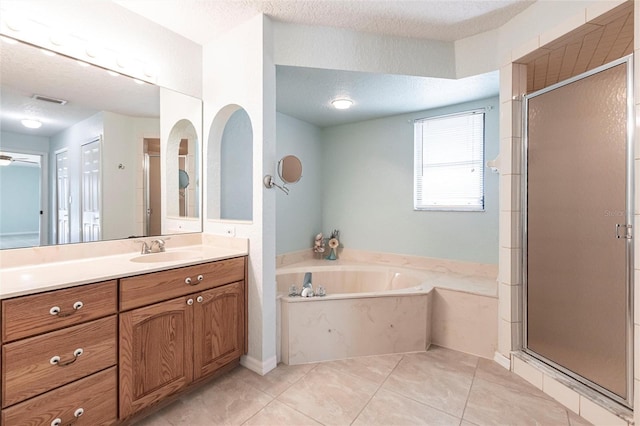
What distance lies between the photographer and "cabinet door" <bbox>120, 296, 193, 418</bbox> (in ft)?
4.69

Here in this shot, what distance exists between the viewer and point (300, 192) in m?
3.43

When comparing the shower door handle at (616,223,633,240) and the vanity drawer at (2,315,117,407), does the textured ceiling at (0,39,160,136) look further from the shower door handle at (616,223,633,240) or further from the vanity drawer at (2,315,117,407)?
the shower door handle at (616,223,633,240)

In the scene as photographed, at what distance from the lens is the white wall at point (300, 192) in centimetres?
319

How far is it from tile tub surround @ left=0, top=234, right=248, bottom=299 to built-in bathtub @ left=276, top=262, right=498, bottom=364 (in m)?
0.70

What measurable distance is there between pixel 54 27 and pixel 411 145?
2.94 m

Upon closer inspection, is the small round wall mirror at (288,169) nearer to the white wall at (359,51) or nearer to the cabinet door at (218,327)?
the white wall at (359,51)

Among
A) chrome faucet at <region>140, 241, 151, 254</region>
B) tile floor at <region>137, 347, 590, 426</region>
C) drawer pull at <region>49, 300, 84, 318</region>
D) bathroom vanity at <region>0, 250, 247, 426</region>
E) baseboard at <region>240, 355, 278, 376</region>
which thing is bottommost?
tile floor at <region>137, 347, 590, 426</region>

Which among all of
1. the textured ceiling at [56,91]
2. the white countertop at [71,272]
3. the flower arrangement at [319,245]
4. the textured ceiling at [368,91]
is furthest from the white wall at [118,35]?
the flower arrangement at [319,245]

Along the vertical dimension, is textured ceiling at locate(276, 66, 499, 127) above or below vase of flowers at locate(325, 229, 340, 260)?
above

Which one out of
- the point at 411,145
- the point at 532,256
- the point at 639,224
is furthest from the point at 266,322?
the point at 411,145

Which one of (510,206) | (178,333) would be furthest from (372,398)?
(510,206)

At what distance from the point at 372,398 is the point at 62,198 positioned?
2.20 m

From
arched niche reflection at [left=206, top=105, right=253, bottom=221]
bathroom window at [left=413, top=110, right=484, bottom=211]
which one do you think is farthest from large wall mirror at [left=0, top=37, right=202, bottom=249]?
bathroom window at [left=413, top=110, right=484, bottom=211]

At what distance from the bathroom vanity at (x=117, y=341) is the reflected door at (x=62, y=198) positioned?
0.33 metres
